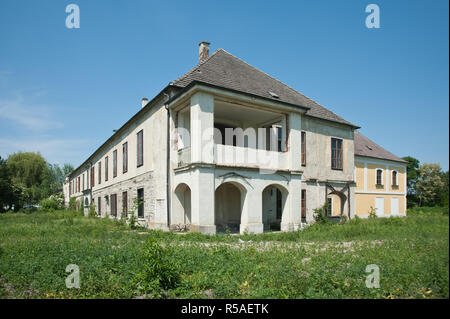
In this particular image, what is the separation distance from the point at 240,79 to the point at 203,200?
6.81m

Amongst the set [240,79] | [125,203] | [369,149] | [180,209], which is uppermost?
[240,79]

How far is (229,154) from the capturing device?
45.1ft

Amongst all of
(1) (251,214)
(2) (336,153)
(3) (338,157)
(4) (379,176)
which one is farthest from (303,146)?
(4) (379,176)

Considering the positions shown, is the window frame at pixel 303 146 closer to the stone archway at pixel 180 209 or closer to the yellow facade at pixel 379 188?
the stone archway at pixel 180 209

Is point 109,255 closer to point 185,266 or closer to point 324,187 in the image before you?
point 185,266

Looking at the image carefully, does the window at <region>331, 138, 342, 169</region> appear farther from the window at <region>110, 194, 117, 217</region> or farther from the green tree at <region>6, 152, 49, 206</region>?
the green tree at <region>6, 152, 49, 206</region>

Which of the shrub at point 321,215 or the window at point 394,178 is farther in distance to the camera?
the window at point 394,178

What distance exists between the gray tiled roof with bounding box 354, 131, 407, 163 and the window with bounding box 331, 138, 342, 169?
5.84 meters

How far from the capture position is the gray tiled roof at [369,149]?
88.1ft

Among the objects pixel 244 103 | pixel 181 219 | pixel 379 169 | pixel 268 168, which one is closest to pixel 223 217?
pixel 181 219

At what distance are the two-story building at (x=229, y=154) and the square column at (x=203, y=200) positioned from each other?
0.13ft

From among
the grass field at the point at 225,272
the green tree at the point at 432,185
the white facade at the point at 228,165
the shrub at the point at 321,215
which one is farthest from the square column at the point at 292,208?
the green tree at the point at 432,185

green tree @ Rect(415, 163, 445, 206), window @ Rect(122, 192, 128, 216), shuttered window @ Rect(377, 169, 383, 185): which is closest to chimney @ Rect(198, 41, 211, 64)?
window @ Rect(122, 192, 128, 216)

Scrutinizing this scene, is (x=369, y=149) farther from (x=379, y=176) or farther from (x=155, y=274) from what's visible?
(x=155, y=274)
